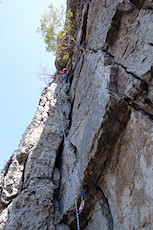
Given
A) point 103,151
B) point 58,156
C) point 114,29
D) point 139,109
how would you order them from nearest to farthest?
point 139,109, point 103,151, point 114,29, point 58,156

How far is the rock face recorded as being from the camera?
4.20m

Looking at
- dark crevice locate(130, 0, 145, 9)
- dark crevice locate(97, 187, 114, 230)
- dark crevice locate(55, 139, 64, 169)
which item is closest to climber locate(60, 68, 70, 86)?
dark crevice locate(55, 139, 64, 169)

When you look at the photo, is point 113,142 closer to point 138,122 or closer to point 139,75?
point 138,122

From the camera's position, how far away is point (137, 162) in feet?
13.6

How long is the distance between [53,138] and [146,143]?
535 cm

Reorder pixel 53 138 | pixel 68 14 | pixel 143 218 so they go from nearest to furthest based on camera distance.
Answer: pixel 143 218
pixel 53 138
pixel 68 14

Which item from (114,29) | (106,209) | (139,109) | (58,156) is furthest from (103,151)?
(114,29)

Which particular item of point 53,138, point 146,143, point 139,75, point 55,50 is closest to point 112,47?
point 139,75

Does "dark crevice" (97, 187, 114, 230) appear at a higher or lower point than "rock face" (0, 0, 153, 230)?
lower

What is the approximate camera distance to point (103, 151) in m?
5.17

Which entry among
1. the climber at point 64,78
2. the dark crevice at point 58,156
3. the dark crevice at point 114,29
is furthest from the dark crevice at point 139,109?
the climber at point 64,78

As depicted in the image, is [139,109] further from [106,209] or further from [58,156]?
[58,156]

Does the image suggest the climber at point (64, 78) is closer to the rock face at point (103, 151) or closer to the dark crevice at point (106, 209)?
the rock face at point (103, 151)

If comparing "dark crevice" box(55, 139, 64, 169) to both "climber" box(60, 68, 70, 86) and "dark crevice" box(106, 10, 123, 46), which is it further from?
"climber" box(60, 68, 70, 86)
